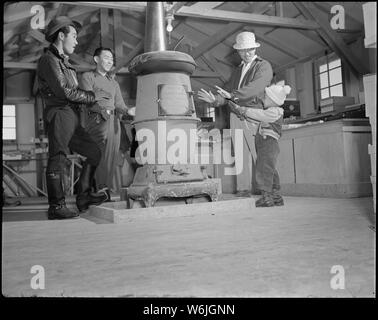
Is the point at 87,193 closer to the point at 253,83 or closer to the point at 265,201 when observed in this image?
the point at 265,201

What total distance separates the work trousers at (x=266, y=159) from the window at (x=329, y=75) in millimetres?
3315

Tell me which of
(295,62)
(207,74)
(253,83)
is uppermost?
(207,74)

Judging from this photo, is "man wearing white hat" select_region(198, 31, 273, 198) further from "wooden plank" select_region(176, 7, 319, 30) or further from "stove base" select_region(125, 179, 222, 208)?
"wooden plank" select_region(176, 7, 319, 30)

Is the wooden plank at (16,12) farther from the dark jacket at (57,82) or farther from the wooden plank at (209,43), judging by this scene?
the wooden plank at (209,43)

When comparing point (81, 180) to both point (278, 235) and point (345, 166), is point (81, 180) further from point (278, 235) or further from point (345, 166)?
point (345, 166)

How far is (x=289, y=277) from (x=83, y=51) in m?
5.60

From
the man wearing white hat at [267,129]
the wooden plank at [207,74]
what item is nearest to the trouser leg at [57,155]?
the man wearing white hat at [267,129]

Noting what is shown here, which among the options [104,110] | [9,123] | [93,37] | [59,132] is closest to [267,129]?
[104,110]

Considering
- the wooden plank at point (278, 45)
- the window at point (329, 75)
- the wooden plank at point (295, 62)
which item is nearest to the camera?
the wooden plank at point (278, 45)

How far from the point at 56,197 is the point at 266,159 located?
162cm

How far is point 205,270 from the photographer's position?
1189 mm

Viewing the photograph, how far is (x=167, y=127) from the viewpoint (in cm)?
293

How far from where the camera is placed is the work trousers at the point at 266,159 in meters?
2.93

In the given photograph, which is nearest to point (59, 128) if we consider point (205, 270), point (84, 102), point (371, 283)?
point (84, 102)
